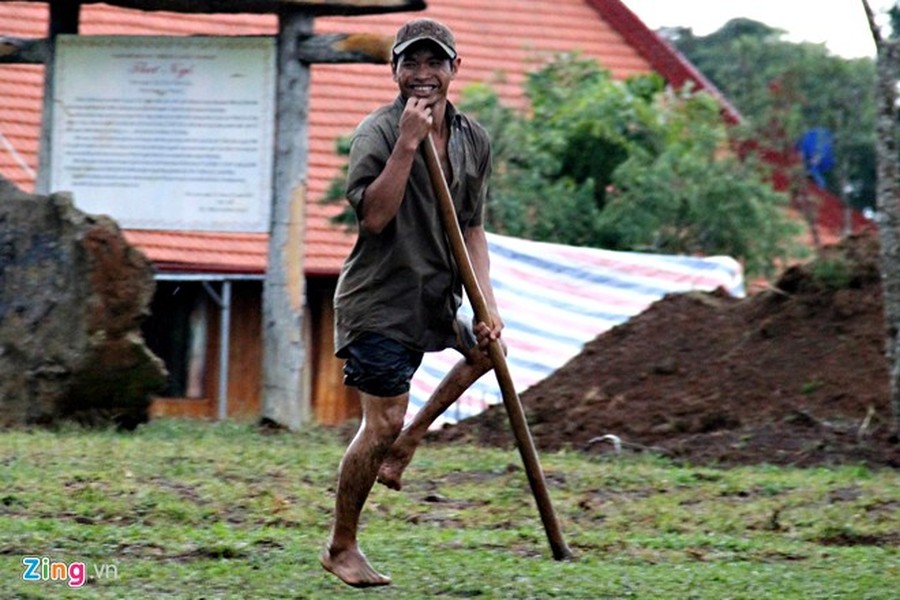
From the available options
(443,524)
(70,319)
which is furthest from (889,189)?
(70,319)

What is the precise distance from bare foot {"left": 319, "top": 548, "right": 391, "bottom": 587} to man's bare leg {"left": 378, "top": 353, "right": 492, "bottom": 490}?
15.7 inches

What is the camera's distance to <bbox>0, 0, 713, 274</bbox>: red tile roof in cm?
2197

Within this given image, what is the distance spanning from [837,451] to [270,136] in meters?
4.61

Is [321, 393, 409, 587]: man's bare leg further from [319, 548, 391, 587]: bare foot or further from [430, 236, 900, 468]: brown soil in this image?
[430, 236, 900, 468]: brown soil

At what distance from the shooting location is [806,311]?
13367mm

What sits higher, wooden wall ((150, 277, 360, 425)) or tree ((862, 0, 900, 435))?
tree ((862, 0, 900, 435))

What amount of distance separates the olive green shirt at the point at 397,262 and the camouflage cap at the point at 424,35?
227 millimetres

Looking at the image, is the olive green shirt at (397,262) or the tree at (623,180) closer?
the olive green shirt at (397,262)

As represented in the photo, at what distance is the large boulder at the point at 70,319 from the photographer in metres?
12.0

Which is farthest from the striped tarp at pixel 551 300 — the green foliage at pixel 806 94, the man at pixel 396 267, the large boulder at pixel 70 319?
the green foliage at pixel 806 94

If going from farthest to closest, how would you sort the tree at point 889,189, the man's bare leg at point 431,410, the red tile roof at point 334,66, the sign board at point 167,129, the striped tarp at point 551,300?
1. the red tile roof at point 334,66
2. the striped tarp at point 551,300
3. the sign board at point 167,129
4. the tree at point 889,189
5. the man's bare leg at point 431,410

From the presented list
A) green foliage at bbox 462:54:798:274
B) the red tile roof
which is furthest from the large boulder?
green foliage at bbox 462:54:798:274

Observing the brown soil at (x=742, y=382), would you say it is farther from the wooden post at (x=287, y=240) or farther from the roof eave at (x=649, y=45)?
the roof eave at (x=649, y=45)

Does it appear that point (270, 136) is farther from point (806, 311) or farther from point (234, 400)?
point (234, 400)
